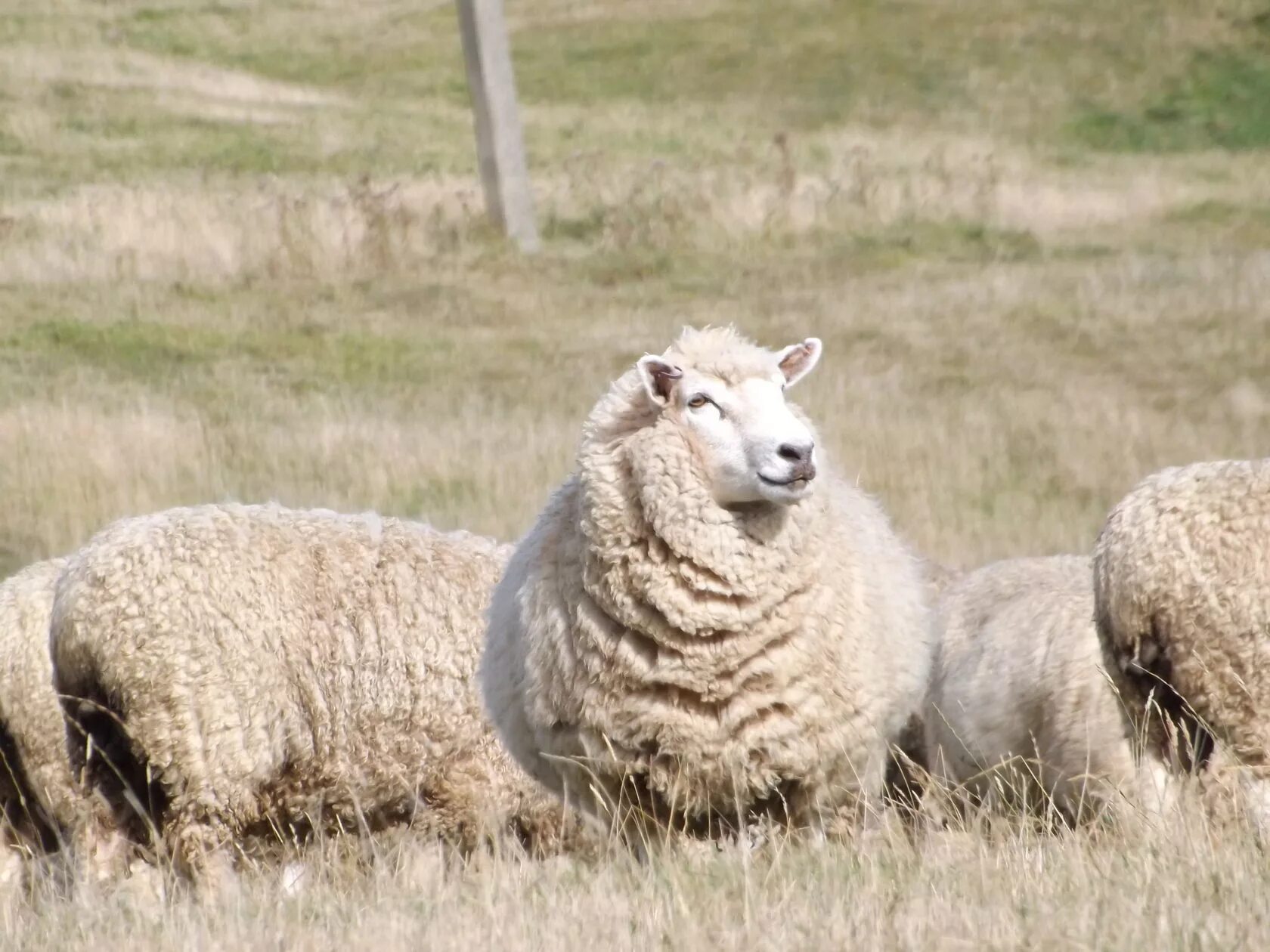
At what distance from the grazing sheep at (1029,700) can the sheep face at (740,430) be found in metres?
1.09

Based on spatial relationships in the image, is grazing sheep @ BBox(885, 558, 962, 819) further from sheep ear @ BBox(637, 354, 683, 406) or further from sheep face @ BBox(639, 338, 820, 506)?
sheep ear @ BBox(637, 354, 683, 406)

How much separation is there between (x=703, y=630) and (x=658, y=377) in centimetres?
83

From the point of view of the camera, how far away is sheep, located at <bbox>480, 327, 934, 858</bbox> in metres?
5.31

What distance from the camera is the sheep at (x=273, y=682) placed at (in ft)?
20.5

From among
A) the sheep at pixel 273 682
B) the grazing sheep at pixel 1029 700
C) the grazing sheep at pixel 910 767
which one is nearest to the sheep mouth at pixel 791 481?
the grazing sheep at pixel 1029 700

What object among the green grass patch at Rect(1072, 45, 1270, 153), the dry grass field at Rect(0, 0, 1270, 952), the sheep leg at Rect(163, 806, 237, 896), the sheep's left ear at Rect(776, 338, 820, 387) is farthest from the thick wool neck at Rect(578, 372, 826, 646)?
the green grass patch at Rect(1072, 45, 1270, 153)

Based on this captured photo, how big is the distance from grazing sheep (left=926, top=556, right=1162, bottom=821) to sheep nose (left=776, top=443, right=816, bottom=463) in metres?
1.10

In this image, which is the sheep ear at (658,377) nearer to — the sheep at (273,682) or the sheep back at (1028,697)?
the sheep back at (1028,697)

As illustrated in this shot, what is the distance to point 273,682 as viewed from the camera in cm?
649

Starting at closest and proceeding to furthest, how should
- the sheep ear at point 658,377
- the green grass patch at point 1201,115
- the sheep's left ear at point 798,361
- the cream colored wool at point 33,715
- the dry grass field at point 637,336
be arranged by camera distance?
the dry grass field at point 637,336 < the sheep ear at point 658,377 < the sheep's left ear at point 798,361 < the cream colored wool at point 33,715 < the green grass patch at point 1201,115

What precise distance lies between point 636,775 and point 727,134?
26.6 meters

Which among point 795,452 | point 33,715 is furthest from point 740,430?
point 33,715

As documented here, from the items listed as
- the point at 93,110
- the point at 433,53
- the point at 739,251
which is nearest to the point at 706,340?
the point at 739,251

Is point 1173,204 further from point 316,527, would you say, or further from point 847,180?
point 316,527
